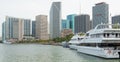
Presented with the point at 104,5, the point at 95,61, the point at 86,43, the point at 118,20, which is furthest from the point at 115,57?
the point at 104,5

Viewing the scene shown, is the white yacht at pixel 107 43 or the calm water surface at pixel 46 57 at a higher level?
the white yacht at pixel 107 43

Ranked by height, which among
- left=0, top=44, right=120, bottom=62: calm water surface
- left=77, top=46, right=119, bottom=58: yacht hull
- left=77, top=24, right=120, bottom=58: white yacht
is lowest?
left=0, top=44, right=120, bottom=62: calm water surface

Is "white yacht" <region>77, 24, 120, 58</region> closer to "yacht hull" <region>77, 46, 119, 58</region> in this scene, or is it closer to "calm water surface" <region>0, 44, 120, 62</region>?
"yacht hull" <region>77, 46, 119, 58</region>

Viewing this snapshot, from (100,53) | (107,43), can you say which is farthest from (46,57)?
(107,43)

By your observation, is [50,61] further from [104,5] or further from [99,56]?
[104,5]

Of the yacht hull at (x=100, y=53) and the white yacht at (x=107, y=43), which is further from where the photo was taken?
the white yacht at (x=107, y=43)

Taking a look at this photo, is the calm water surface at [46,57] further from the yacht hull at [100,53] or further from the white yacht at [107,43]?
the white yacht at [107,43]

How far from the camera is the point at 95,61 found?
42938mm

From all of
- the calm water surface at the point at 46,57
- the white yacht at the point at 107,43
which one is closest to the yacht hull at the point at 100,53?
the white yacht at the point at 107,43

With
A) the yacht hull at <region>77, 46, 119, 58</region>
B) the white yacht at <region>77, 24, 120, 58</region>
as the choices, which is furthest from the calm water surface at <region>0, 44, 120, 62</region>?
the white yacht at <region>77, 24, 120, 58</region>

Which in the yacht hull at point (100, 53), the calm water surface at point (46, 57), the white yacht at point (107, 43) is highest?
the white yacht at point (107, 43)

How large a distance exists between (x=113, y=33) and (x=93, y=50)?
5.55 m

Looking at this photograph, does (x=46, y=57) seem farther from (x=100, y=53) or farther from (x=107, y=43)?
(x=107, y=43)

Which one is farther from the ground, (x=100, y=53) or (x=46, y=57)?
(x=100, y=53)
